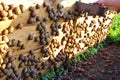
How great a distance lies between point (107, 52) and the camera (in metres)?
7.02

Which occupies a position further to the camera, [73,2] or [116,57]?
[116,57]

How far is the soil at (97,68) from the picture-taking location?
17.6 feet

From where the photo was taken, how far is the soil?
5.36m

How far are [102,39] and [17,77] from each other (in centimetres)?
367

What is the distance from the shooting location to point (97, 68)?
5.88 meters

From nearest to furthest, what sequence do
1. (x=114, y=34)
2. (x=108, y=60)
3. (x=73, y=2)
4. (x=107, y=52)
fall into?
(x=73, y=2) < (x=108, y=60) < (x=107, y=52) < (x=114, y=34)

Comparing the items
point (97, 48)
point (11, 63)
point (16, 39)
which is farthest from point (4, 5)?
point (97, 48)

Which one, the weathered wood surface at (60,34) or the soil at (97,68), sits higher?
the weathered wood surface at (60,34)

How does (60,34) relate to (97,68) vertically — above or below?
above

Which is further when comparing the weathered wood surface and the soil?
the soil

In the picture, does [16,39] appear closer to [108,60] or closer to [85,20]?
[85,20]

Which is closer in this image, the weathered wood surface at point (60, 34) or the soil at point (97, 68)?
the weathered wood surface at point (60, 34)

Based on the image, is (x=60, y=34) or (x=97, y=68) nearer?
(x=60, y=34)

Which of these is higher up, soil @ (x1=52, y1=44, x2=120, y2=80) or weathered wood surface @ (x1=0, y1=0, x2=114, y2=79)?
weathered wood surface @ (x1=0, y1=0, x2=114, y2=79)
